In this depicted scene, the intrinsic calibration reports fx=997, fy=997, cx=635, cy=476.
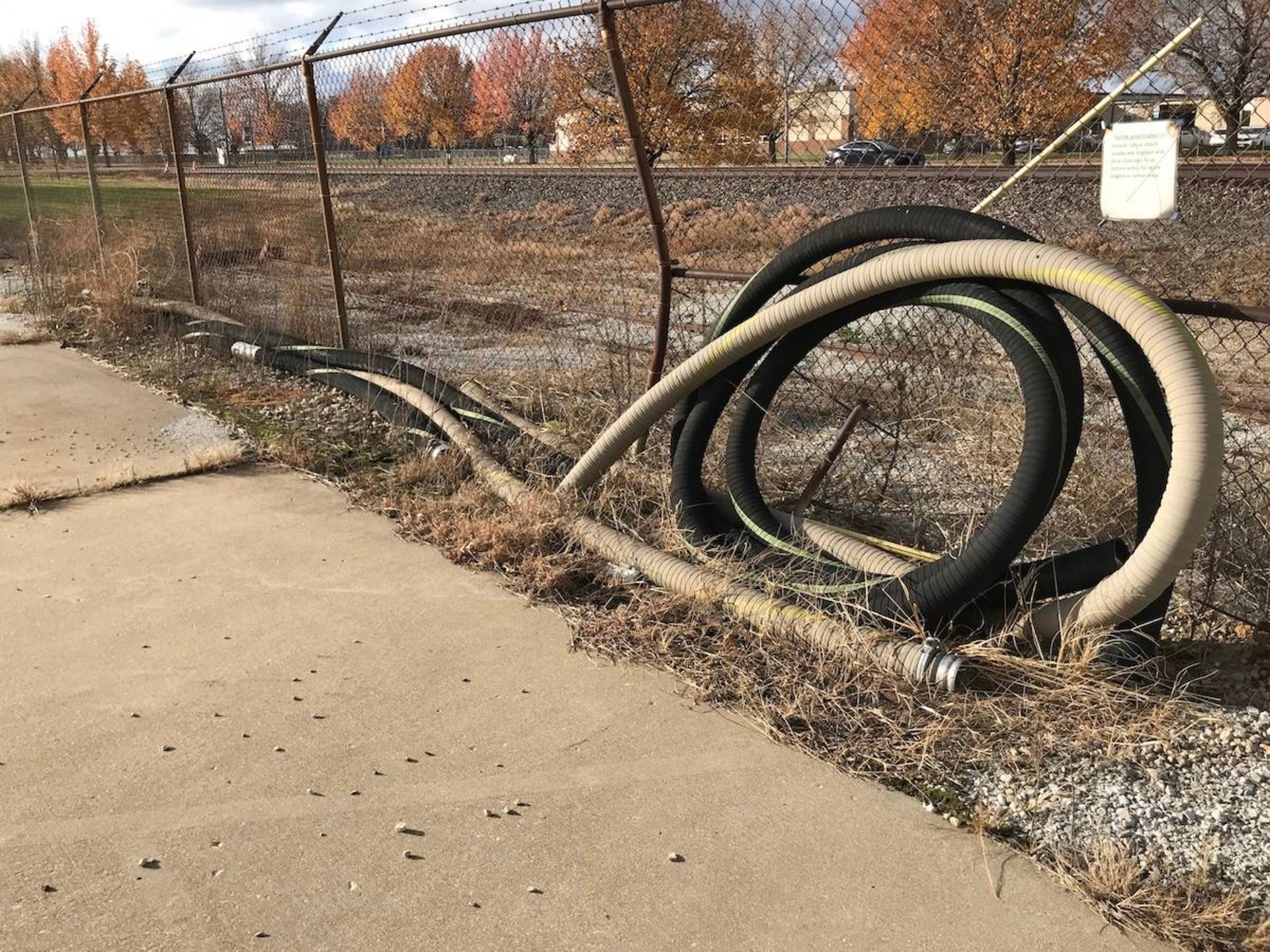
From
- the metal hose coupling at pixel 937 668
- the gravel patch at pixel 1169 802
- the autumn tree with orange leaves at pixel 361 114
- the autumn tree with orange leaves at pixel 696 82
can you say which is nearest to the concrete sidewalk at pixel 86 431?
the autumn tree with orange leaves at pixel 361 114

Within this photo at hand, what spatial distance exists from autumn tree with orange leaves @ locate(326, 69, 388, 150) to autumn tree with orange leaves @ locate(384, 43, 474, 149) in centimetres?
10

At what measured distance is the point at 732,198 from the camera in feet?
22.1

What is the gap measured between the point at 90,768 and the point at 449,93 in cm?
485

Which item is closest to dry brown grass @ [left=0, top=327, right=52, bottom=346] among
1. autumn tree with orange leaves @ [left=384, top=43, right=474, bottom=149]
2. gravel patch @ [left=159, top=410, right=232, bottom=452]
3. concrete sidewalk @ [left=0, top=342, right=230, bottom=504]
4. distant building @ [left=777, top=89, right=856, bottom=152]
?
concrete sidewalk @ [left=0, top=342, right=230, bottom=504]

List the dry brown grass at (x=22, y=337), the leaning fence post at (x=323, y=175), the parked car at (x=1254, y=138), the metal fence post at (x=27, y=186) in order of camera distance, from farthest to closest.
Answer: the metal fence post at (x=27, y=186), the dry brown grass at (x=22, y=337), the leaning fence post at (x=323, y=175), the parked car at (x=1254, y=138)

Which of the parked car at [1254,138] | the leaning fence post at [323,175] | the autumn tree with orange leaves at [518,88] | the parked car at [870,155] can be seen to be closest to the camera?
the parked car at [1254,138]

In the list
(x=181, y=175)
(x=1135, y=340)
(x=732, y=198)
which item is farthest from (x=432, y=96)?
(x=1135, y=340)

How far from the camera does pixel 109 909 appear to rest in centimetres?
243

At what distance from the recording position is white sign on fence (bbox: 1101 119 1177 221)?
3094mm

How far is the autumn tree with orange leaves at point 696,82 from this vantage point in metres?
4.52

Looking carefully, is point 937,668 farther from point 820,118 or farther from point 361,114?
point 361,114

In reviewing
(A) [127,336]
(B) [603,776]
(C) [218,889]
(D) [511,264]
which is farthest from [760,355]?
(A) [127,336]

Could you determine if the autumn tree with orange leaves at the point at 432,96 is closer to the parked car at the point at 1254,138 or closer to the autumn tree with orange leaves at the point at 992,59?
the autumn tree with orange leaves at the point at 992,59

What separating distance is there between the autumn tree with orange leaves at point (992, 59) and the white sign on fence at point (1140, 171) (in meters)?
0.57
